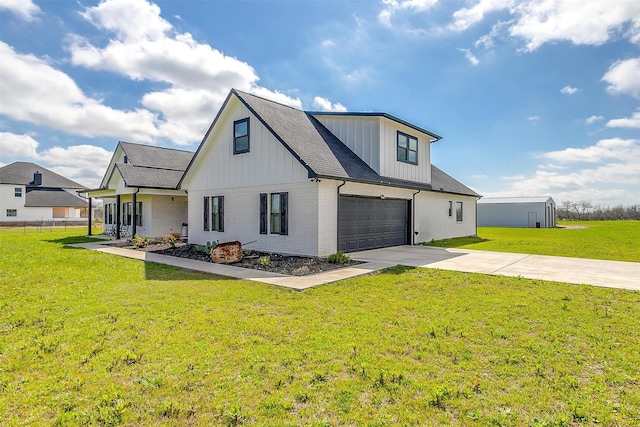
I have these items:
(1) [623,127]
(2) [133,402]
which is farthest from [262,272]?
(1) [623,127]

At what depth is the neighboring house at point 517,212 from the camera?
3762cm

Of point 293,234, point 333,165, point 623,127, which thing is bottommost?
point 293,234

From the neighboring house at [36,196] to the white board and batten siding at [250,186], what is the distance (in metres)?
34.8

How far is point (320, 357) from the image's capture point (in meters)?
3.95

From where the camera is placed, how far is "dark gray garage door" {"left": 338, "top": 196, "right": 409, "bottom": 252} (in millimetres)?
13078

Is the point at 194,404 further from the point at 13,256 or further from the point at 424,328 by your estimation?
the point at 13,256

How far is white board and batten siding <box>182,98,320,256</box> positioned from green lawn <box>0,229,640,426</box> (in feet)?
16.9

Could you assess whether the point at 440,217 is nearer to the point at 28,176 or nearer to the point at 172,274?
the point at 172,274

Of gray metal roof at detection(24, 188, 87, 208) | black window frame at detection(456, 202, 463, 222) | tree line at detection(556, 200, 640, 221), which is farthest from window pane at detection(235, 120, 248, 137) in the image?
tree line at detection(556, 200, 640, 221)

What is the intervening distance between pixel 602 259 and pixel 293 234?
38.0ft

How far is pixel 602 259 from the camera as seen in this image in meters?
12.1

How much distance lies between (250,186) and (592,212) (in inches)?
2944

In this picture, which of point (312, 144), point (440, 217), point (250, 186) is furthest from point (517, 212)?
point (250, 186)

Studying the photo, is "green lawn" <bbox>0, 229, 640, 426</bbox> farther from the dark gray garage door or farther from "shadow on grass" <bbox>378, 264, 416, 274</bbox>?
the dark gray garage door
